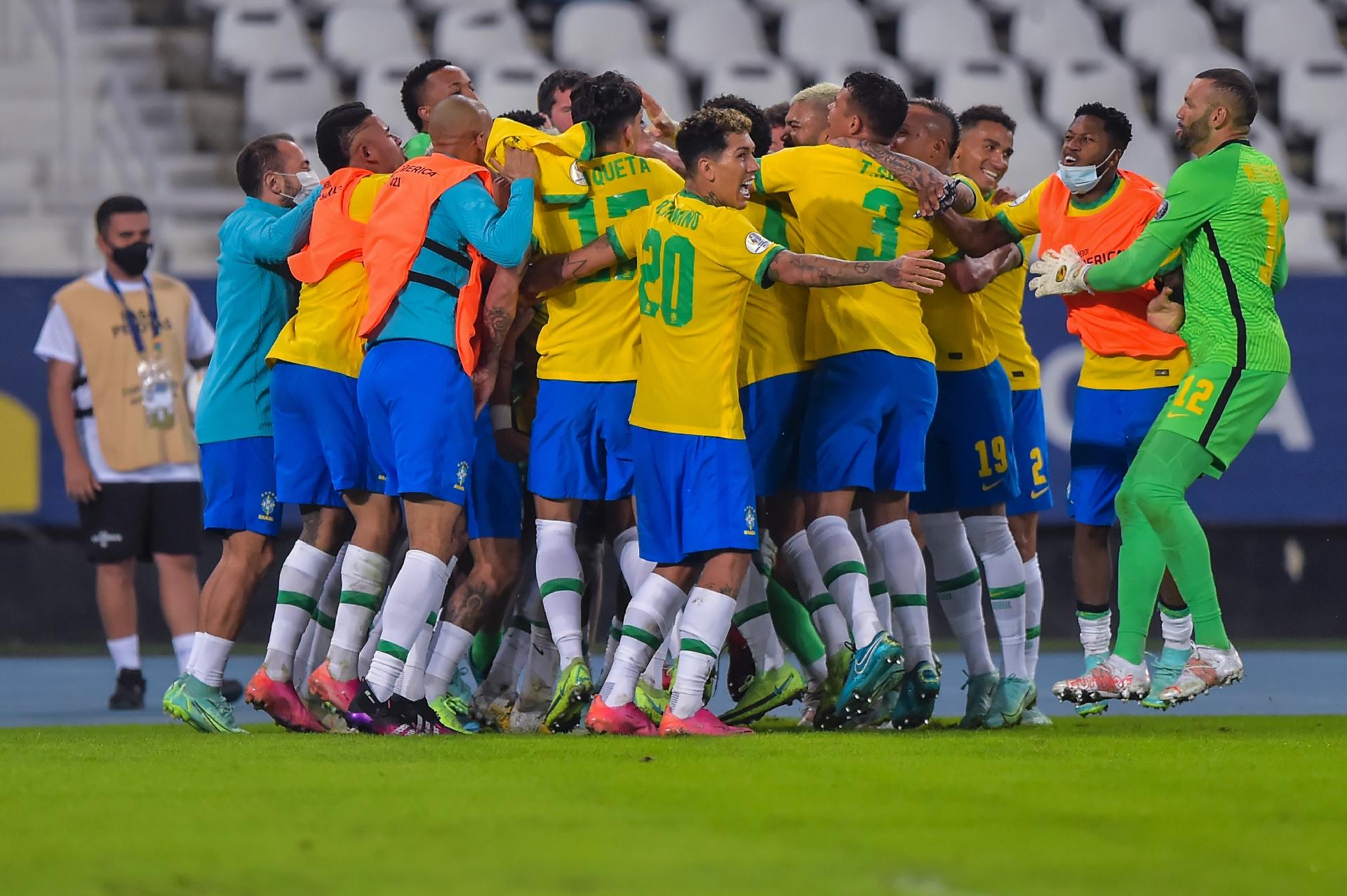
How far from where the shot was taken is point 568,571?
21.2 ft

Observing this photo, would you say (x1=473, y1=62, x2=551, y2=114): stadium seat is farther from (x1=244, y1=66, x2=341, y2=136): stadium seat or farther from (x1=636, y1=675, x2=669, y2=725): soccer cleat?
(x1=636, y1=675, x2=669, y2=725): soccer cleat

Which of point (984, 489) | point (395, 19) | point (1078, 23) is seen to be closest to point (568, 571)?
point (984, 489)

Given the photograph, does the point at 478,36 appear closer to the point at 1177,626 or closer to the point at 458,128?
the point at 458,128

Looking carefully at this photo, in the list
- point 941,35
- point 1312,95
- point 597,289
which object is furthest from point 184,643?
point 1312,95

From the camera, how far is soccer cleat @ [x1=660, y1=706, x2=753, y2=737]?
593cm

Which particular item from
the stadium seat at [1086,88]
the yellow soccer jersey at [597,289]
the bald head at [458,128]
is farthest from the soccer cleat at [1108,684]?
the stadium seat at [1086,88]

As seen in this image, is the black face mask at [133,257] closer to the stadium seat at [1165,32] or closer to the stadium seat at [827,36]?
the stadium seat at [827,36]

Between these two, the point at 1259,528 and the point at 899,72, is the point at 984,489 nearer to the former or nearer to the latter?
the point at 1259,528

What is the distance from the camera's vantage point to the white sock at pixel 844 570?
243 inches

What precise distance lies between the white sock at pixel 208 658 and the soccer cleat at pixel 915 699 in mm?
2457

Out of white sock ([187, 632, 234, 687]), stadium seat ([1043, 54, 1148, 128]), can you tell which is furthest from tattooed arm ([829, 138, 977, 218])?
stadium seat ([1043, 54, 1148, 128])

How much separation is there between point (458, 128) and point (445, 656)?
1907mm

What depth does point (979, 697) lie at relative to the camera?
667 centimetres

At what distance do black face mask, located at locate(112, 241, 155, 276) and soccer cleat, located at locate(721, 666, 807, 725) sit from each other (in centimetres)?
381
